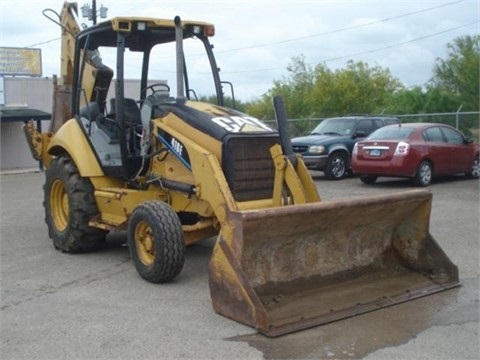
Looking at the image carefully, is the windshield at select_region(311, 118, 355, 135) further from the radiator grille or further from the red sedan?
the radiator grille

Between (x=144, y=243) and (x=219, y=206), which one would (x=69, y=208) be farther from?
(x=219, y=206)

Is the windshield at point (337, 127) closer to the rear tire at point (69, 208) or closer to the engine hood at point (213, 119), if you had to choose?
the rear tire at point (69, 208)

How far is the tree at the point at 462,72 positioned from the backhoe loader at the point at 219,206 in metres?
38.4

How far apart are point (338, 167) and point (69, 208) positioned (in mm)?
10991

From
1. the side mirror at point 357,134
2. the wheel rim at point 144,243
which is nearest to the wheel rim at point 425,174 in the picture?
the side mirror at point 357,134

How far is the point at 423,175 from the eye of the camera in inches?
643

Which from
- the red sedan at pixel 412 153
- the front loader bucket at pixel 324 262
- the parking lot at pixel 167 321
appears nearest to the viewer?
the parking lot at pixel 167 321

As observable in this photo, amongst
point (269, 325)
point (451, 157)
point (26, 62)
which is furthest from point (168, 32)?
point (26, 62)

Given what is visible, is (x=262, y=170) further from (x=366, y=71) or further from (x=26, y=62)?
(x=366, y=71)

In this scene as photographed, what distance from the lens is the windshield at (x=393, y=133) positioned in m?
16.3

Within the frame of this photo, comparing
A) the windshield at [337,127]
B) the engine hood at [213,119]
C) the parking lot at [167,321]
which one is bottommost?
the parking lot at [167,321]

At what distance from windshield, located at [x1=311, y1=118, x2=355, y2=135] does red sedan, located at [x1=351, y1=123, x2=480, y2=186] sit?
2.61 metres

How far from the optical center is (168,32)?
28.6 ft

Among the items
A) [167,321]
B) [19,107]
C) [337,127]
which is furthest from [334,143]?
[19,107]
